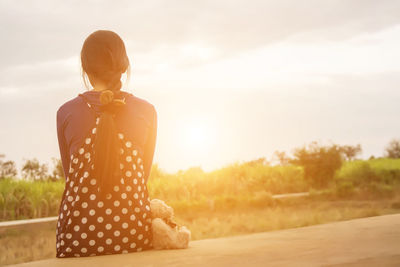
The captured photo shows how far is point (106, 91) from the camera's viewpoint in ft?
7.99

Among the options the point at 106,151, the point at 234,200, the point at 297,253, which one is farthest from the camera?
the point at 234,200

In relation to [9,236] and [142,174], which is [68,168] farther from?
[9,236]

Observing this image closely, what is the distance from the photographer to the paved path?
1688 millimetres

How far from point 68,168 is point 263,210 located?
8.14 meters

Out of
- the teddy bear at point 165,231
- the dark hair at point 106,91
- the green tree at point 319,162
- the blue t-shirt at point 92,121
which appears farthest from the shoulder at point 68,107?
the green tree at point 319,162

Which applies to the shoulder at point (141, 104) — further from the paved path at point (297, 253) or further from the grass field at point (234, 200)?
the grass field at point (234, 200)

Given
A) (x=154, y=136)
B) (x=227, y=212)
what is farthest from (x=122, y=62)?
(x=227, y=212)

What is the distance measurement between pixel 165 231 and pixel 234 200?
8269 mm

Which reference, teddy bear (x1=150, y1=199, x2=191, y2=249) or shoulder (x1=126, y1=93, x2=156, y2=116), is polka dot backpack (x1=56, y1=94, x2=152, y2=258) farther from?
shoulder (x1=126, y1=93, x2=156, y2=116)

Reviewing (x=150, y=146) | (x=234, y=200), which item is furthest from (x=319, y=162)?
(x=150, y=146)

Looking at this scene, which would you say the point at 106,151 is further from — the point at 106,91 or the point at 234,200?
the point at 234,200

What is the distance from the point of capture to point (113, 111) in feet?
8.29

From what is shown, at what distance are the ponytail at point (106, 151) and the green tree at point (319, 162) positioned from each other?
1383 cm

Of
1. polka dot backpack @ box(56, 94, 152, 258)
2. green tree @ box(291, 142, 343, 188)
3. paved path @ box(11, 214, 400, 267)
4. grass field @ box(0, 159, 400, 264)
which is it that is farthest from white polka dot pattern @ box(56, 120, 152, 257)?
green tree @ box(291, 142, 343, 188)
